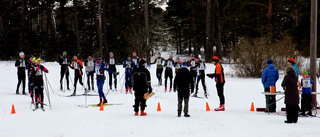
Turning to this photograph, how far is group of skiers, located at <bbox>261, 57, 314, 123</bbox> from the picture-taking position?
7.53 meters

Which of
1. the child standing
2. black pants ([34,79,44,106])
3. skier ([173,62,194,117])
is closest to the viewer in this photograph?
skier ([173,62,194,117])

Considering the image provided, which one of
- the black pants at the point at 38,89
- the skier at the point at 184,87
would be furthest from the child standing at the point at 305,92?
the black pants at the point at 38,89

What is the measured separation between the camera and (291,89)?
25.0 feet

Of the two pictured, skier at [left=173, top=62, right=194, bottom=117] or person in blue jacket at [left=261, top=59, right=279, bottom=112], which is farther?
person in blue jacket at [left=261, top=59, right=279, bottom=112]

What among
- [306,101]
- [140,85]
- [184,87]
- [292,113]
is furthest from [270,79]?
[140,85]

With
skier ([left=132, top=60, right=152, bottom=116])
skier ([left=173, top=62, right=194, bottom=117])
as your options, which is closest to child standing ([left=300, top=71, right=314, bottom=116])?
skier ([left=173, top=62, right=194, bottom=117])

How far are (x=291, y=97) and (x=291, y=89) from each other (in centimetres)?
24

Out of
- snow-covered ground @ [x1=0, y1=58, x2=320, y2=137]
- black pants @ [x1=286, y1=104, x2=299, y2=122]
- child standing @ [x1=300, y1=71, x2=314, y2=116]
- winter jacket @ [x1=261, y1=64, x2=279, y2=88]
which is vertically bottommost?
snow-covered ground @ [x1=0, y1=58, x2=320, y2=137]

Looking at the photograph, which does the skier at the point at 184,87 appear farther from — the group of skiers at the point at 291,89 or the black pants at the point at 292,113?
the black pants at the point at 292,113

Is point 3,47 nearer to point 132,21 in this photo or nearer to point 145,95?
point 132,21

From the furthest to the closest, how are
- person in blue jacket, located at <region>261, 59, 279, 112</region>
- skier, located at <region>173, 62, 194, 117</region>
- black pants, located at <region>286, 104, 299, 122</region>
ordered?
1. person in blue jacket, located at <region>261, 59, 279, 112</region>
2. skier, located at <region>173, 62, 194, 117</region>
3. black pants, located at <region>286, 104, 299, 122</region>

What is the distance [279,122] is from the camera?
7.56m

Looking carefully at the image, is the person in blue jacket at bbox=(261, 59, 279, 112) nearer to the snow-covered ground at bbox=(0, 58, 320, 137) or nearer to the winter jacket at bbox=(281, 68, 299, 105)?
the snow-covered ground at bbox=(0, 58, 320, 137)

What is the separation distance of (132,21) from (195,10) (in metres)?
9.42
